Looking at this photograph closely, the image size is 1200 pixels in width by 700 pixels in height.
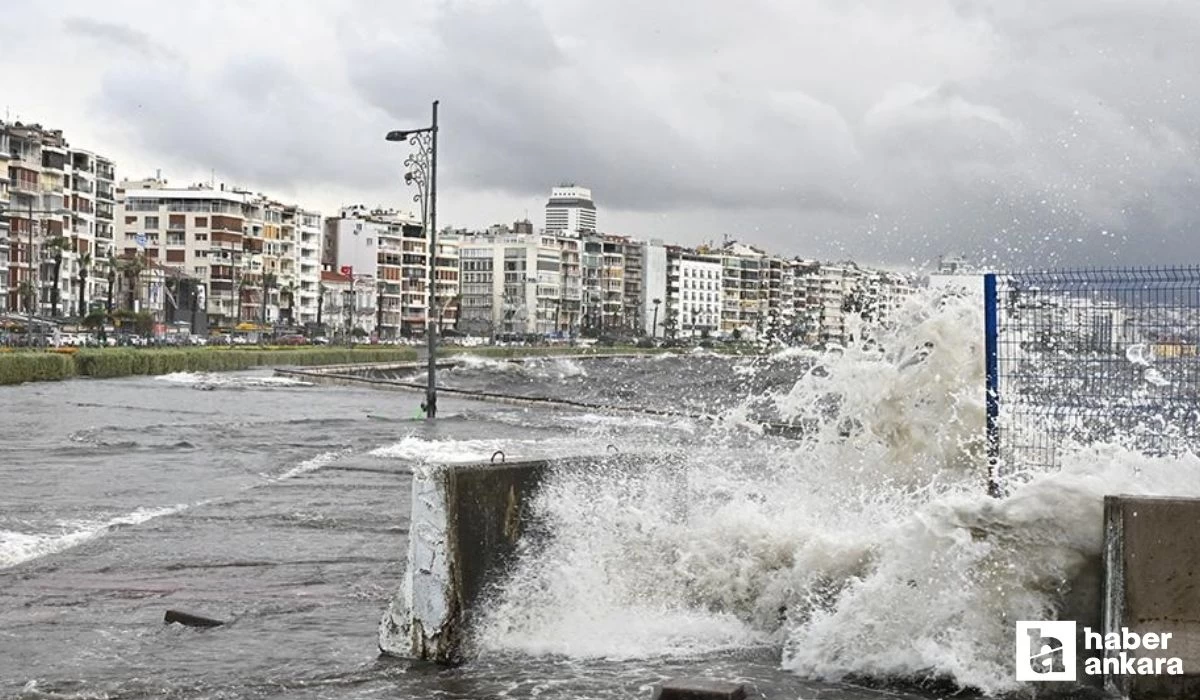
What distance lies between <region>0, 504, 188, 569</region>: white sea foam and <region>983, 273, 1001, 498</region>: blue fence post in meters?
8.34

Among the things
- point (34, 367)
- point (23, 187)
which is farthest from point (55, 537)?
point (23, 187)

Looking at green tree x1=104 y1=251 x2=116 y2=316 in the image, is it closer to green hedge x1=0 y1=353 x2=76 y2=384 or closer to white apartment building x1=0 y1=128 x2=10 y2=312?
white apartment building x1=0 y1=128 x2=10 y2=312

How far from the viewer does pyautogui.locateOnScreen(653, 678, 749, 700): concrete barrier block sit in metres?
8.30

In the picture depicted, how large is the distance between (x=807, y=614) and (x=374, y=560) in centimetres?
523

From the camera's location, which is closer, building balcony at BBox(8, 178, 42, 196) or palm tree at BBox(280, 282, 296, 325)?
building balcony at BBox(8, 178, 42, 196)

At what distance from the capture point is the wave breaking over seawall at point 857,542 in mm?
9164

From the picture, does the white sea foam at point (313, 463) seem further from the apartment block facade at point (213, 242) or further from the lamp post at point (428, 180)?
the apartment block facade at point (213, 242)

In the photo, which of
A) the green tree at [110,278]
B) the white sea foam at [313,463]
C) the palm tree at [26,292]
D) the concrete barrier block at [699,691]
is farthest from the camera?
the green tree at [110,278]

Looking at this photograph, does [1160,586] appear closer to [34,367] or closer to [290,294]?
[34,367]

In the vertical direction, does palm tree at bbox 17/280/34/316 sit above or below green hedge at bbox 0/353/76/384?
above

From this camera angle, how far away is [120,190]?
19625cm

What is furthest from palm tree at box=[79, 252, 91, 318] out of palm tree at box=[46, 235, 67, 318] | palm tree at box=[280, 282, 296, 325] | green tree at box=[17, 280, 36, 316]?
palm tree at box=[280, 282, 296, 325]

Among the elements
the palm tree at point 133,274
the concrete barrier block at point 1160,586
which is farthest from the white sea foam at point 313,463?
the palm tree at point 133,274

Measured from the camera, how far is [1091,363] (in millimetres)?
11305
